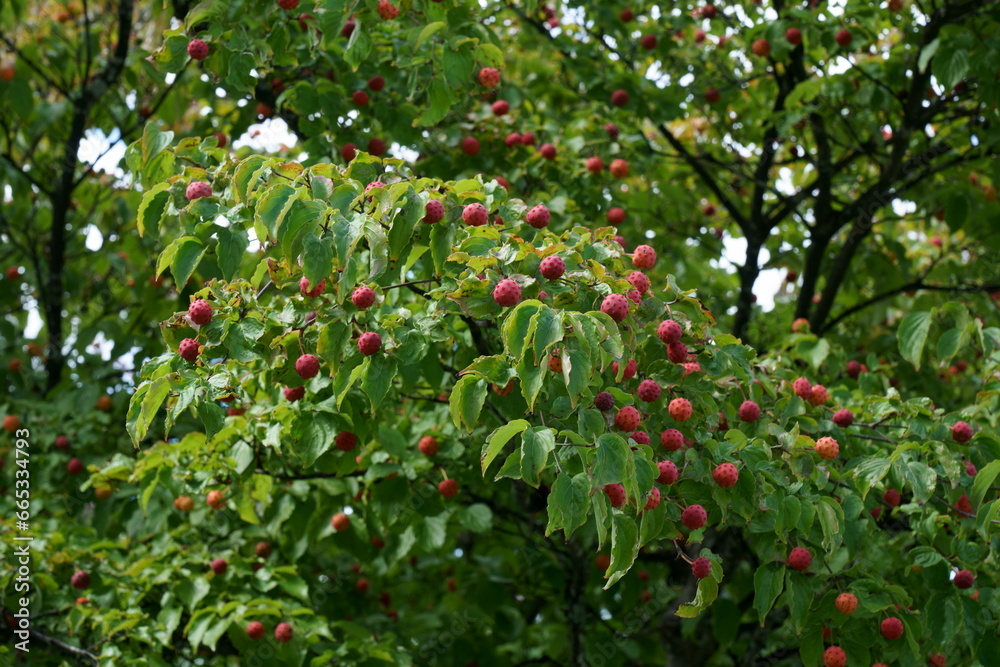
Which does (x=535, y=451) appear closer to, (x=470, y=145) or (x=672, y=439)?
(x=672, y=439)

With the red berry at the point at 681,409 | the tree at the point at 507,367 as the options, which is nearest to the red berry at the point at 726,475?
the tree at the point at 507,367

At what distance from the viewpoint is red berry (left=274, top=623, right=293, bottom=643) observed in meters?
3.86

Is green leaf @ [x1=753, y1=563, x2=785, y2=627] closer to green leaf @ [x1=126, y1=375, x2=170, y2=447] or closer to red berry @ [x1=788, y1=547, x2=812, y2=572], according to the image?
red berry @ [x1=788, y1=547, x2=812, y2=572]

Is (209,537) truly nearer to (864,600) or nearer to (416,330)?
(416,330)

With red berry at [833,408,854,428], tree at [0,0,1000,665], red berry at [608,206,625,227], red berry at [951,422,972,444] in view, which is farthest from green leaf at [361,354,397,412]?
red berry at [608,206,625,227]

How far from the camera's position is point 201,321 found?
2.89 m

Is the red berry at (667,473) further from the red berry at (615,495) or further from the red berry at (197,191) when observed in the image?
the red berry at (197,191)

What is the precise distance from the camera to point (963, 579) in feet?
11.1

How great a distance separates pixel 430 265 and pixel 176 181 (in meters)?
0.83

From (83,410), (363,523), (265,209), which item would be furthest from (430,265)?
(83,410)

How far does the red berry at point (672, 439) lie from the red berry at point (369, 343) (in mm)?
871

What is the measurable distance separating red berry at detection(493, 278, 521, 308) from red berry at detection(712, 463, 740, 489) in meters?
0.78

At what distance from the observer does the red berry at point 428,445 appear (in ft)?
13.2

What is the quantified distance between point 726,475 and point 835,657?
2.94 ft
